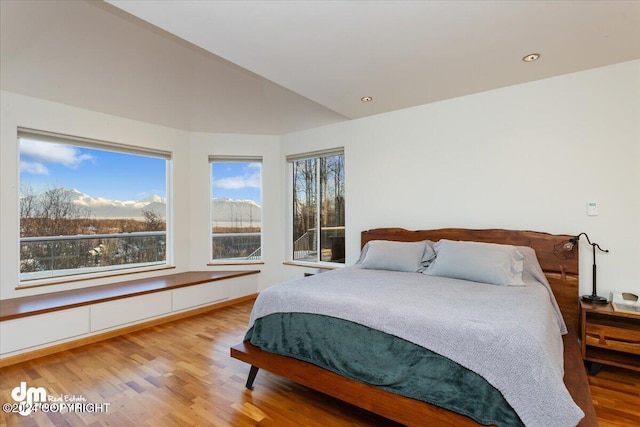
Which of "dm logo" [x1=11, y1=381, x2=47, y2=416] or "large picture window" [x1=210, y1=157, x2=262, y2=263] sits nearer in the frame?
"dm logo" [x1=11, y1=381, x2=47, y2=416]

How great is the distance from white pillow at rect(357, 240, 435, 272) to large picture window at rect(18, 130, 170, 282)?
3022 mm

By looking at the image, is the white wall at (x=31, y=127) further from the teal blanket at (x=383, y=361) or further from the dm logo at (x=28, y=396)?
the teal blanket at (x=383, y=361)

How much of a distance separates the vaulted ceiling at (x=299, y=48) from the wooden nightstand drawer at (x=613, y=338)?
2.00 meters

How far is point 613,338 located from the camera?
2234 millimetres

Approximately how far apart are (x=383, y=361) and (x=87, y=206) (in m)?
3.93

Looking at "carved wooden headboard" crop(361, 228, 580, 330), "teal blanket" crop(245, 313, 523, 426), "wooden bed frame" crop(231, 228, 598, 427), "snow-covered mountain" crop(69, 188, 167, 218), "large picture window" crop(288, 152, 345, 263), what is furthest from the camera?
"large picture window" crop(288, 152, 345, 263)

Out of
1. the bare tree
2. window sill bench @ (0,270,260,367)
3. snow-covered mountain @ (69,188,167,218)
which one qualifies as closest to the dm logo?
window sill bench @ (0,270,260,367)

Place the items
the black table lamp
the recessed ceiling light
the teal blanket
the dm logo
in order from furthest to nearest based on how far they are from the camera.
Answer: the black table lamp
the recessed ceiling light
the dm logo
the teal blanket

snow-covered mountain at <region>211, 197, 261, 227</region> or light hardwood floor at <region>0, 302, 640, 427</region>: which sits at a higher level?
snow-covered mountain at <region>211, 197, 261, 227</region>

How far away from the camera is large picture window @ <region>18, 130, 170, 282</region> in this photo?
3.35m

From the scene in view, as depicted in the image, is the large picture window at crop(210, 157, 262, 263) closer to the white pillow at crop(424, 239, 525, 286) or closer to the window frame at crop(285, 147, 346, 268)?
the window frame at crop(285, 147, 346, 268)

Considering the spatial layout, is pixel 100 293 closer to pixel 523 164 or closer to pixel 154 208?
pixel 154 208

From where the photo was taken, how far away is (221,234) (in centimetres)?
484

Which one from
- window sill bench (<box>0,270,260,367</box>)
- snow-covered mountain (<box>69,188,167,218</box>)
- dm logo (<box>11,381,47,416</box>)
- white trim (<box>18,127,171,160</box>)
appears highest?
white trim (<box>18,127,171,160</box>)
